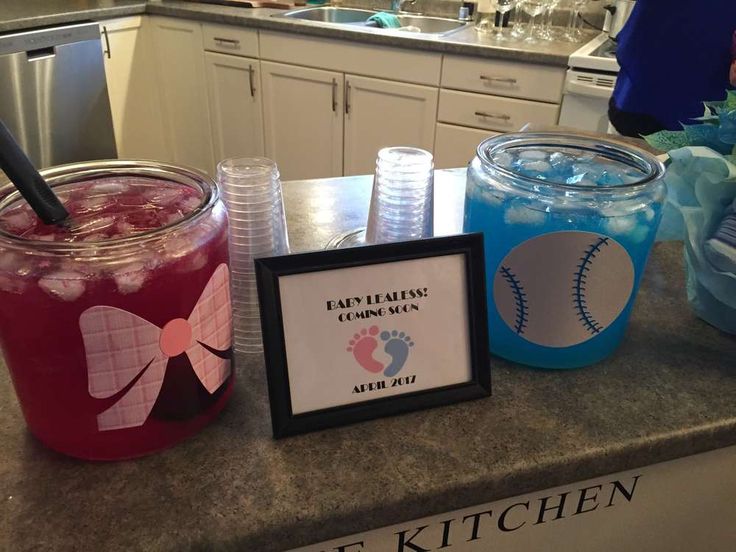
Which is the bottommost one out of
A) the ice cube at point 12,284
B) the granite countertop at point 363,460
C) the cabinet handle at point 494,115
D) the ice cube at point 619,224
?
the cabinet handle at point 494,115

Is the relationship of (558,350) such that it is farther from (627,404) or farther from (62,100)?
(62,100)

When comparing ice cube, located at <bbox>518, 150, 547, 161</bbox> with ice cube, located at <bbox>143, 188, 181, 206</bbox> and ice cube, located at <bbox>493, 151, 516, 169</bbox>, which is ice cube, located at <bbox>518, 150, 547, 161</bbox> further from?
ice cube, located at <bbox>143, 188, 181, 206</bbox>

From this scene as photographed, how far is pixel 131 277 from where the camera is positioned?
0.45 meters

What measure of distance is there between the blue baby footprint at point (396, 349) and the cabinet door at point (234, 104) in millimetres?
2551

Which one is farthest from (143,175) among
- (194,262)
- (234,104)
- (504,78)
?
(234,104)

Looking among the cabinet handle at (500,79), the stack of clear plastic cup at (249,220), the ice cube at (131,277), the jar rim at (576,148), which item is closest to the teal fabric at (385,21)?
the cabinet handle at (500,79)

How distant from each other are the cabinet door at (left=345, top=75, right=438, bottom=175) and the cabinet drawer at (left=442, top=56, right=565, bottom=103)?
0.38 ft

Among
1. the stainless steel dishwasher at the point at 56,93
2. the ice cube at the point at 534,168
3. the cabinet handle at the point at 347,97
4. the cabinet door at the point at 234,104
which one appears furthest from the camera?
the cabinet door at the point at 234,104

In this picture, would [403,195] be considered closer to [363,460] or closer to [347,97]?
[363,460]

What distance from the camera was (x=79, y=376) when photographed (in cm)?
46

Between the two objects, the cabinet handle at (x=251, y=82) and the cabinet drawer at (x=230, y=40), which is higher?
the cabinet drawer at (x=230, y=40)

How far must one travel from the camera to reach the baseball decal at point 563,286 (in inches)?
22.6

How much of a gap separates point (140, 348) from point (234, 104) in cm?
277

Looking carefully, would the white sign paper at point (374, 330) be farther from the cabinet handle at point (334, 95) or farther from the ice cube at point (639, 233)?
the cabinet handle at point (334, 95)
